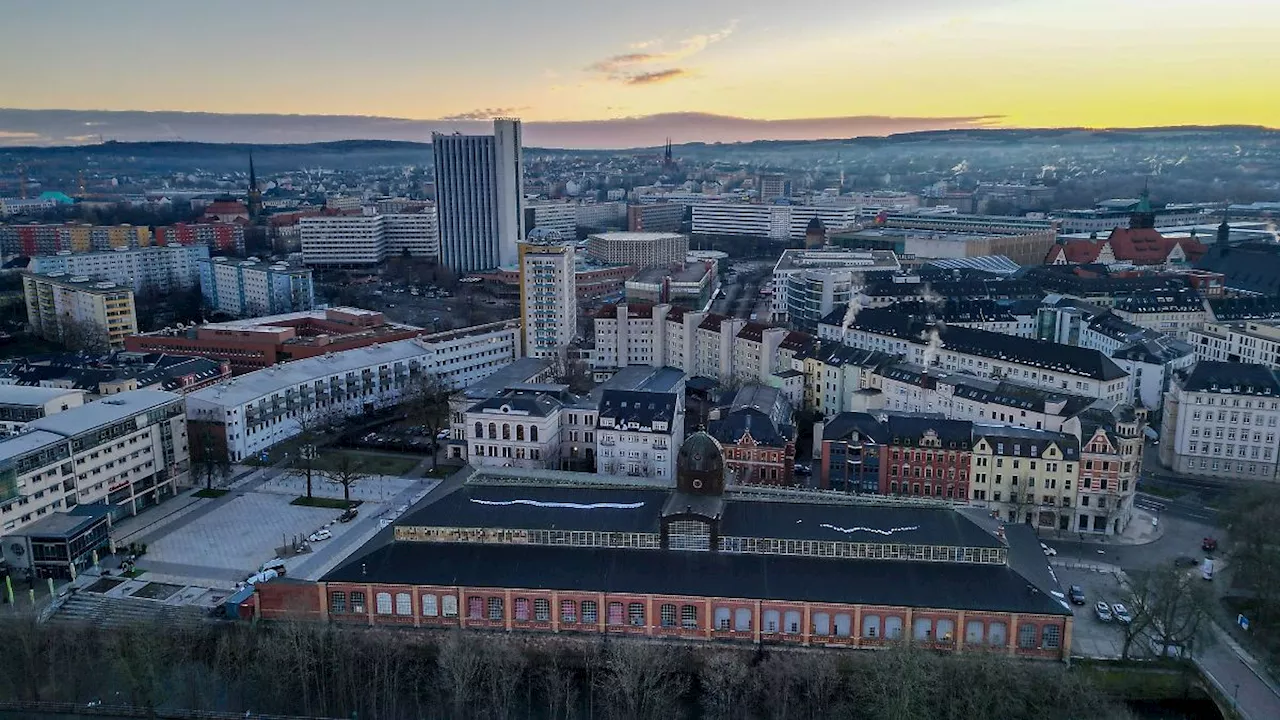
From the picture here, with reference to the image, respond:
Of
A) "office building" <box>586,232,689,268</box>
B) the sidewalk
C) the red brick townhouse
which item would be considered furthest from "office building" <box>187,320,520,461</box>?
"office building" <box>586,232,689,268</box>

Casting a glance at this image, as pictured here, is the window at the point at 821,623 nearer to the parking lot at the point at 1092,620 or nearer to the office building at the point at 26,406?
the parking lot at the point at 1092,620

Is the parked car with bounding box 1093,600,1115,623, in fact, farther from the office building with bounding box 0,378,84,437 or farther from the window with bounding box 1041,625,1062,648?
the office building with bounding box 0,378,84,437

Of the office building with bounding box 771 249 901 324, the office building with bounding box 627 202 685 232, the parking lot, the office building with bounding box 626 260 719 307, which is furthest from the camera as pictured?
the office building with bounding box 627 202 685 232

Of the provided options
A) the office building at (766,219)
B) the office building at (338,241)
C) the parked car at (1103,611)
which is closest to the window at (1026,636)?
the parked car at (1103,611)

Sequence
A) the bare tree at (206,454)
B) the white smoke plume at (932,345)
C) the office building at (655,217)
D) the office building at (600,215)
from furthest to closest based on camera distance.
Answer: the office building at (600,215) < the office building at (655,217) < the white smoke plume at (932,345) < the bare tree at (206,454)

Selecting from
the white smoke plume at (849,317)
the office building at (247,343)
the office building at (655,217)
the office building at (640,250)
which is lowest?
the office building at (247,343)

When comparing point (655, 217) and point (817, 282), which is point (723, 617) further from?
point (655, 217)
